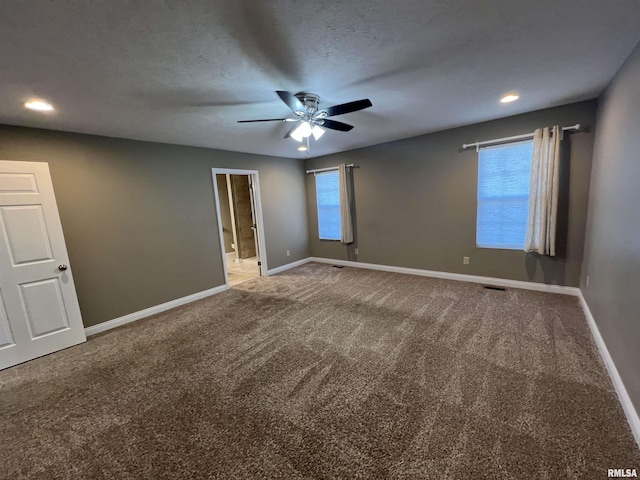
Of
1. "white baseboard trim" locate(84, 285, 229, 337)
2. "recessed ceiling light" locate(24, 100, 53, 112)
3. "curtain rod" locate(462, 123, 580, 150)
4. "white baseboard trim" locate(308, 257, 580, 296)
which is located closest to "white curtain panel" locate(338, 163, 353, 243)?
"white baseboard trim" locate(308, 257, 580, 296)

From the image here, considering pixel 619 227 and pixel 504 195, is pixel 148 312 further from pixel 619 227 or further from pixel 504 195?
pixel 504 195

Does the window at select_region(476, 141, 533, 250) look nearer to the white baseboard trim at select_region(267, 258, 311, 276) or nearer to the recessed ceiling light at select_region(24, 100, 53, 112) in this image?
the white baseboard trim at select_region(267, 258, 311, 276)

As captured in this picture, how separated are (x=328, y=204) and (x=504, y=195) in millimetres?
3179

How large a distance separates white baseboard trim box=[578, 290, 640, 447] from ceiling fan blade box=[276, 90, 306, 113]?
3020 millimetres

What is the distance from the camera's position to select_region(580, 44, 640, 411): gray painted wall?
164 cm

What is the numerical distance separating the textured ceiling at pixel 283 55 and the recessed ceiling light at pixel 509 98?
0.10m

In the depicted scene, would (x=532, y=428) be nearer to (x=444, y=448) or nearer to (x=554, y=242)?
(x=444, y=448)

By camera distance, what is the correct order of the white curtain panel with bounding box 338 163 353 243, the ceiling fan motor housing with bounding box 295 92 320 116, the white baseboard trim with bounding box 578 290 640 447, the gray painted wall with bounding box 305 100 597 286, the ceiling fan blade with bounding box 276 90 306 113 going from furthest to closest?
1. the white curtain panel with bounding box 338 163 353 243
2. the gray painted wall with bounding box 305 100 597 286
3. the ceiling fan motor housing with bounding box 295 92 320 116
4. the ceiling fan blade with bounding box 276 90 306 113
5. the white baseboard trim with bounding box 578 290 640 447

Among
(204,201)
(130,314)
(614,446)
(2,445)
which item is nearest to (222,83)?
(204,201)

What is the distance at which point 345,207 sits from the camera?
16.7 feet

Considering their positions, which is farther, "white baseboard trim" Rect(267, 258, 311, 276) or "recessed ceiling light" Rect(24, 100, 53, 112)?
"white baseboard trim" Rect(267, 258, 311, 276)

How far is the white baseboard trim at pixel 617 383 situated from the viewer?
4.75 feet

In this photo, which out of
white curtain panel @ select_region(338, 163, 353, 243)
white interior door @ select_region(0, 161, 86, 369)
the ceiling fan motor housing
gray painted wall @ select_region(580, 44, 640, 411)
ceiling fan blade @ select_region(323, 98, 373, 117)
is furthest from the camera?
white curtain panel @ select_region(338, 163, 353, 243)

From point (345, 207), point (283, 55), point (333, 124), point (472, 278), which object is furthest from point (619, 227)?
point (345, 207)
